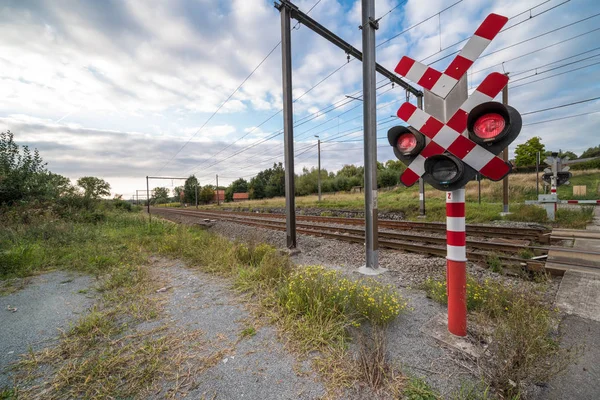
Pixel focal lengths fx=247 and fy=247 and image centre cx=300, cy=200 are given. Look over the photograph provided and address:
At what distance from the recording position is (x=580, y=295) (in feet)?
11.7

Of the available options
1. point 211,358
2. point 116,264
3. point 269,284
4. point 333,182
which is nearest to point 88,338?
point 211,358

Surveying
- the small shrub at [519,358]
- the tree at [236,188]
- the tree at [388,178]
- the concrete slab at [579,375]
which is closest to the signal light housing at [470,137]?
the small shrub at [519,358]

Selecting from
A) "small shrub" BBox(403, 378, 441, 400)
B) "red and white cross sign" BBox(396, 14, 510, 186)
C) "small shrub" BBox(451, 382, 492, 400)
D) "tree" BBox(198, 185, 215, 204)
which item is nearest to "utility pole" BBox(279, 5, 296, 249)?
"red and white cross sign" BBox(396, 14, 510, 186)

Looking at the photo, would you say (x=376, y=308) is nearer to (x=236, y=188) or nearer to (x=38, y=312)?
(x=38, y=312)

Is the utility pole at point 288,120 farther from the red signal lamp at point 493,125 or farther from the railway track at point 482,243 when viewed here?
the red signal lamp at point 493,125

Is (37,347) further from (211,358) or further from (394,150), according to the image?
(394,150)

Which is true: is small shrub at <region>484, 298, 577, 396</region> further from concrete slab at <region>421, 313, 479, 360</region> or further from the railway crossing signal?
the railway crossing signal

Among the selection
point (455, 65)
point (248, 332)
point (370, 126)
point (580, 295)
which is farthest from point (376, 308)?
point (370, 126)

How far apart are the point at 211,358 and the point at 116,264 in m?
4.55

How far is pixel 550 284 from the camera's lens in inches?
163

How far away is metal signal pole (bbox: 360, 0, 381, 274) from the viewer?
206 inches

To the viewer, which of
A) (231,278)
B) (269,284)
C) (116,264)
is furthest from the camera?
(116,264)

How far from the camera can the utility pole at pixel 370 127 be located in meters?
5.23

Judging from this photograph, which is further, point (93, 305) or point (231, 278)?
point (231, 278)
